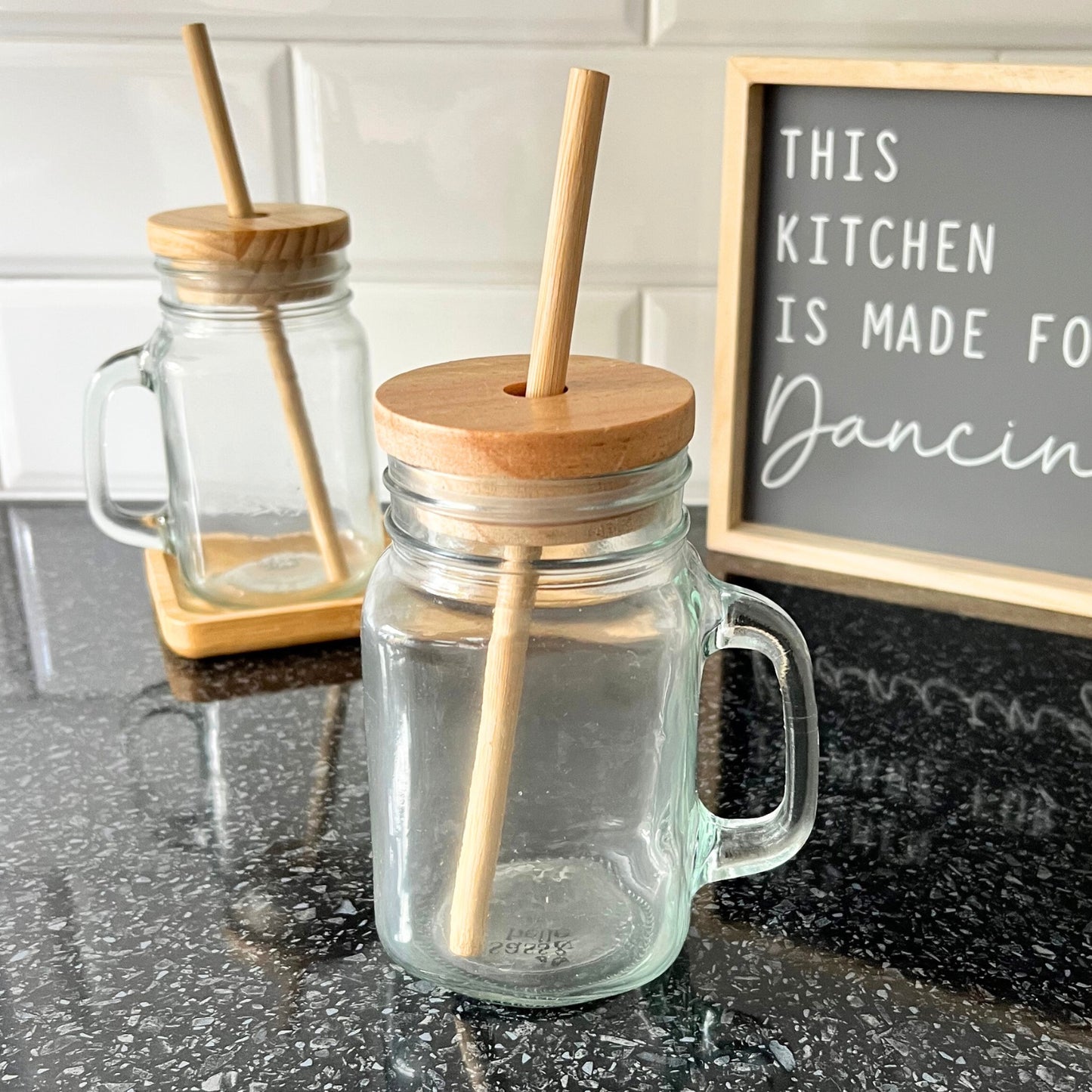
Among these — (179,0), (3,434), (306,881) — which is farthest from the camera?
(3,434)

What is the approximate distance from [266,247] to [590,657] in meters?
0.33

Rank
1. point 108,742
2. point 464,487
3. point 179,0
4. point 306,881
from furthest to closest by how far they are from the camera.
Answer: point 179,0 → point 108,742 → point 306,881 → point 464,487

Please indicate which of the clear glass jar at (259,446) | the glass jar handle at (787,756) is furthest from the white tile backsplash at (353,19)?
the glass jar handle at (787,756)

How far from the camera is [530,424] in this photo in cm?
40

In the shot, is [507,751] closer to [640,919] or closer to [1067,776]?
[640,919]

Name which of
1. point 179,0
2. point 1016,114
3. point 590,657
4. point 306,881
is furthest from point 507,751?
point 179,0

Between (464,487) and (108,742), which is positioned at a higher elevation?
(464,487)

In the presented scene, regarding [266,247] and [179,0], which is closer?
[266,247]

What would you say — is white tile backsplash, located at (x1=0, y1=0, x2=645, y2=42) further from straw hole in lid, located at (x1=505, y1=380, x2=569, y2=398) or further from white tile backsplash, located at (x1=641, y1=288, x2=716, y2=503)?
straw hole in lid, located at (x1=505, y1=380, x2=569, y2=398)

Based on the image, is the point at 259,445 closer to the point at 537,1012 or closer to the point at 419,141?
the point at 419,141

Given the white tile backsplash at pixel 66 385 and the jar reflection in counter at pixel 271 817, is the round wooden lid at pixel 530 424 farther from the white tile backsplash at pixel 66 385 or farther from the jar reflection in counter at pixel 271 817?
the white tile backsplash at pixel 66 385

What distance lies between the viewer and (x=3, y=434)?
0.97 m

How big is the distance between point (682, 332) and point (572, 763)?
50 cm

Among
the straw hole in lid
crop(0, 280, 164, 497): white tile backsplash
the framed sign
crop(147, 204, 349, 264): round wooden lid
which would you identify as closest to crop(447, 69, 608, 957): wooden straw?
the straw hole in lid
